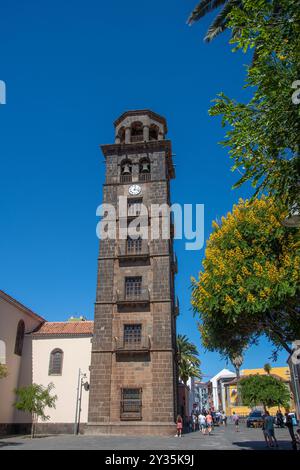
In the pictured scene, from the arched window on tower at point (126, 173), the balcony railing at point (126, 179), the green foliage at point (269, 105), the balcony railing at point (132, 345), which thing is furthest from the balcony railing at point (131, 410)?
the green foliage at point (269, 105)

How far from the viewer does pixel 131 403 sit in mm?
26453

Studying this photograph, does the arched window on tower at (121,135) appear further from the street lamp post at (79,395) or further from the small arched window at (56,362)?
the street lamp post at (79,395)

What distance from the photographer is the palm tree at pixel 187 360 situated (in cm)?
5047

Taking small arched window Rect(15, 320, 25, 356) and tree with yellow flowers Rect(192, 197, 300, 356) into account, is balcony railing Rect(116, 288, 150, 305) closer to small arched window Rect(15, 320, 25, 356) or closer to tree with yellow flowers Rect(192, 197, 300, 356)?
tree with yellow flowers Rect(192, 197, 300, 356)

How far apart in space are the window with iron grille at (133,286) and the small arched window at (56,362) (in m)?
7.92

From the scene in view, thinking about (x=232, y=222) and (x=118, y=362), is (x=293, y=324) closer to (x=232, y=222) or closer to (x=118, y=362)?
(x=232, y=222)

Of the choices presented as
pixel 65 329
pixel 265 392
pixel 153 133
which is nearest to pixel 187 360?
pixel 265 392

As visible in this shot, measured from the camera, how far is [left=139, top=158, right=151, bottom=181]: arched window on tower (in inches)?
1294

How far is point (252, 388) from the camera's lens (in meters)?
56.6

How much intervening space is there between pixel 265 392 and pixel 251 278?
45.1 m

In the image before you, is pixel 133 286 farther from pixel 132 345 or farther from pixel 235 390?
pixel 235 390

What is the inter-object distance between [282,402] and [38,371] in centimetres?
3664

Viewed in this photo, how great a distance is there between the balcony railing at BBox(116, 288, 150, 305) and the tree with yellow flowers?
8.84m
